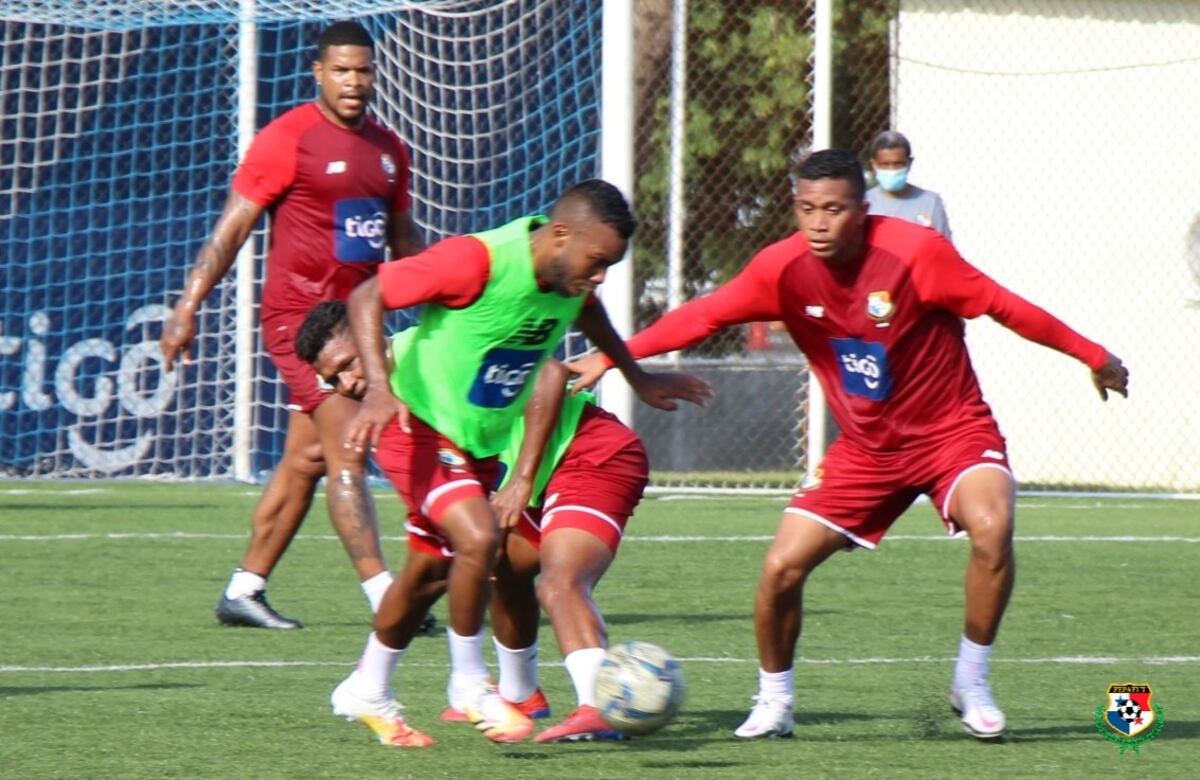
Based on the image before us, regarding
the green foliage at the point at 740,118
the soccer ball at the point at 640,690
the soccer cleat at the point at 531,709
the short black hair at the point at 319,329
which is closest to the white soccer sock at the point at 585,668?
the soccer ball at the point at 640,690

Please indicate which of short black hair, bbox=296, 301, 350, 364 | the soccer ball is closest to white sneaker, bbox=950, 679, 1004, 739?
the soccer ball

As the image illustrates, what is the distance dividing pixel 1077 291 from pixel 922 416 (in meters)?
11.0

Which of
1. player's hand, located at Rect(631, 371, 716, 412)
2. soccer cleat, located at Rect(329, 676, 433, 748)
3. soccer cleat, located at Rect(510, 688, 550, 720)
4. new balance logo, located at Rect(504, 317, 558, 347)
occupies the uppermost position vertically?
new balance logo, located at Rect(504, 317, 558, 347)

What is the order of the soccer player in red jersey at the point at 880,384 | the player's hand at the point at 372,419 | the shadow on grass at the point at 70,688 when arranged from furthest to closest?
the shadow on grass at the point at 70,688 → the soccer player in red jersey at the point at 880,384 → the player's hand at the point at 372,419

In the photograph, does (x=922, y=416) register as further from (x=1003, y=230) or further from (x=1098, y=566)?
(x=1003, y=230)

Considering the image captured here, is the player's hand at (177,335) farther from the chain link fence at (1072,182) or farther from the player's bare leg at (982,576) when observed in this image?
the chain link fence at (1072,182)

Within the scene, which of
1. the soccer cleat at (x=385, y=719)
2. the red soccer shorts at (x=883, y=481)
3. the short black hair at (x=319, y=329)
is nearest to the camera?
the soccer cleat at (x=385, y=719)

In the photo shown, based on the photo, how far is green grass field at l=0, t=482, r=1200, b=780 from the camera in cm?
555

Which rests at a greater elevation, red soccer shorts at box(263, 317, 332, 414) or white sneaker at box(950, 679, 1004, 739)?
red soccer shorts at box(263, 317, 332, 414)

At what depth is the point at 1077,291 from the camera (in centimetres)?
1681

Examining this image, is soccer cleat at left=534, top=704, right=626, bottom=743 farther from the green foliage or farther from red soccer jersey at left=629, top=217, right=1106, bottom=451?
the green foliage

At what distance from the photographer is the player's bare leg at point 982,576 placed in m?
5.92

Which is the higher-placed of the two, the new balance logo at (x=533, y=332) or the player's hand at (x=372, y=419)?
the new balance logo at (x=533, y=332)

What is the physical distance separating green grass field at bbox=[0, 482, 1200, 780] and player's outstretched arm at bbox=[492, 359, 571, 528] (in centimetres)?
64
